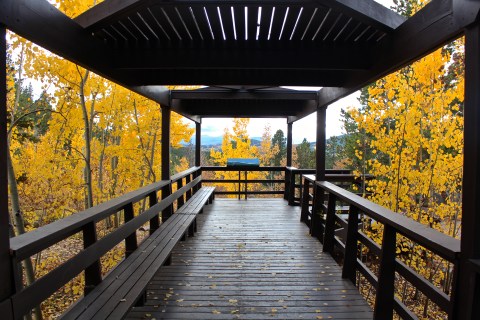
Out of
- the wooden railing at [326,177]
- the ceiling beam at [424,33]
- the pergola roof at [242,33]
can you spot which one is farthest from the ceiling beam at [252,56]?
the wooden railing at [326,177]

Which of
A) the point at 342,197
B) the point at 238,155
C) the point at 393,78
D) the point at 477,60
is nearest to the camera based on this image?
the point at 477,60

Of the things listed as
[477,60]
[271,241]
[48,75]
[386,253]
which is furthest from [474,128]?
[48,75]

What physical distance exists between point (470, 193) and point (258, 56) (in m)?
2.11

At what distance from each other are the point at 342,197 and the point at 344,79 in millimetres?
1459

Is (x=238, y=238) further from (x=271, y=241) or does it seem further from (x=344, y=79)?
(x=344, y=79)

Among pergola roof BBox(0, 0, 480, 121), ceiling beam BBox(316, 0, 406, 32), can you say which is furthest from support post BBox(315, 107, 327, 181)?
ceiling beam BBox(316, 0, 406, 32)

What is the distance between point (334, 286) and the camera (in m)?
3.21

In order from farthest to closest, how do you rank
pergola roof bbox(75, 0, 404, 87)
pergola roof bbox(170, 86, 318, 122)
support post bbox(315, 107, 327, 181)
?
pergola roof bbox(170, 86, 318, 122), support post bbox(315, 107, 327, 181), pergola roof bbox(75, 0, 404, 87)

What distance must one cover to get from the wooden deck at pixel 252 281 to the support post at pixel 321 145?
1.05 meters

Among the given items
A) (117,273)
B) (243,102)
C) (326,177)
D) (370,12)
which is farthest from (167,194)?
(370,12)

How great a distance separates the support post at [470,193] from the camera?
1.49m

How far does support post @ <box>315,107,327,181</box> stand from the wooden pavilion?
918 mm

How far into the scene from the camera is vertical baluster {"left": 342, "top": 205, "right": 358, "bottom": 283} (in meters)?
3.19

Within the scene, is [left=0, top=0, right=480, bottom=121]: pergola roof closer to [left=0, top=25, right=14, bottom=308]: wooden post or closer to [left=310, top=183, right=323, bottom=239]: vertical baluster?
[left=0, top=25, right=14, bottom=308]: wooden post
